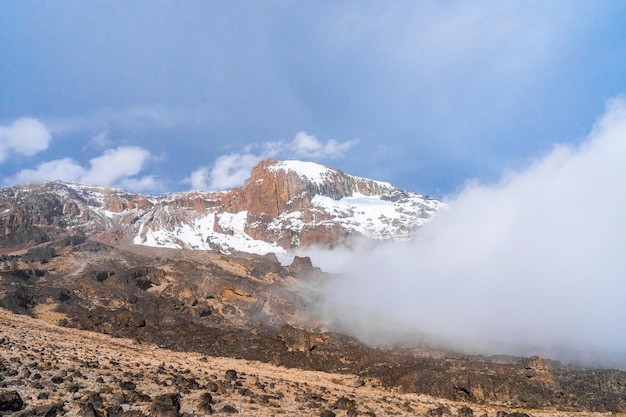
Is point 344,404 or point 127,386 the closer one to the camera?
point 127,386

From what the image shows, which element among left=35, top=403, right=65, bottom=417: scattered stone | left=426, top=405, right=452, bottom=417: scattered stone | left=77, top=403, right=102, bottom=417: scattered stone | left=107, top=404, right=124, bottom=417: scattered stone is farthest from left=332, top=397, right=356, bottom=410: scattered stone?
left=35, top=403, right=65, bottom=417: scattered stone

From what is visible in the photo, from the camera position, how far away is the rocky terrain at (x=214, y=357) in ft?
65.9

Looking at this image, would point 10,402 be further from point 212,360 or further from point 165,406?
point 212,360

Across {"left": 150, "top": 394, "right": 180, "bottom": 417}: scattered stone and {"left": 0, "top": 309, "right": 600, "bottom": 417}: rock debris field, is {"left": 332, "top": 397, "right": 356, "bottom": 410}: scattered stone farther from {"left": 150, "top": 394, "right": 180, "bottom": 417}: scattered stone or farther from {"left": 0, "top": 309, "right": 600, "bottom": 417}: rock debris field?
{"left": 150, "top": 394, "right": 180, "bottom": 417}: scattered stone

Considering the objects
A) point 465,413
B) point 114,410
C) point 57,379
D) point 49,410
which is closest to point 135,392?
point 114,410

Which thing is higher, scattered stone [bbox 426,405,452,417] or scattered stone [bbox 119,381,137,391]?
scattered stone [bbox 119,381,137,391]

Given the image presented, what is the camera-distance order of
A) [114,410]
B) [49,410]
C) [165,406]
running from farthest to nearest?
[165,406] < [114,410] < [49,410]

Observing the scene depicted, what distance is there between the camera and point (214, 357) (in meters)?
40.0

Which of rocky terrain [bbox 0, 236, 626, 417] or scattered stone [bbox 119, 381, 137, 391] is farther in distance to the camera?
rocky terrain [bbox 0, 236, 626, 417]

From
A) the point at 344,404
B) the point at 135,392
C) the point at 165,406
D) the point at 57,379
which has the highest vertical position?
the point at 57,379

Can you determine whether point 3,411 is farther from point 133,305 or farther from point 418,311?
point 418,311

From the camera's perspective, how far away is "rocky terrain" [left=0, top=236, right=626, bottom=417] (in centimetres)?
2009

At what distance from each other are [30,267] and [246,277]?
35.3 metres

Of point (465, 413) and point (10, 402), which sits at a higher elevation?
point (10, 402)
